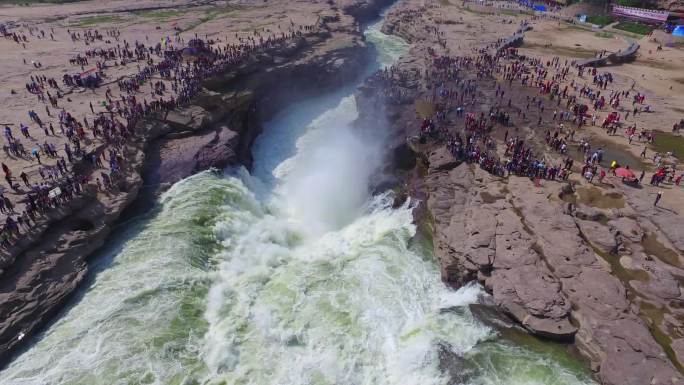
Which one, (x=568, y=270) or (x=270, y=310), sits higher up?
(x=568, y=270)

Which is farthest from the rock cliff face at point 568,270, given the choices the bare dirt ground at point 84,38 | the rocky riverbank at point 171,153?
the bare dirt ground at point 84,38

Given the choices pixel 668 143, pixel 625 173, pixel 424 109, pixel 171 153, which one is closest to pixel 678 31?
pixel 668 143

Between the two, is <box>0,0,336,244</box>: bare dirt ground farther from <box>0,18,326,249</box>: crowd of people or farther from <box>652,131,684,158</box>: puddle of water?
<box>652,131,684,158</box>: puddle of water

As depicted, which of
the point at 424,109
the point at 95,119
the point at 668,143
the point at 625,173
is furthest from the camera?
the point at 424,109

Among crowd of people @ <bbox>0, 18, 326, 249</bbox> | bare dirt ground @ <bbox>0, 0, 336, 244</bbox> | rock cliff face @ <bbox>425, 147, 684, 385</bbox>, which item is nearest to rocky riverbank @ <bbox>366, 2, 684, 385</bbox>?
rock cliff face @ <bbox>425, 147, 684, 385</bbox>

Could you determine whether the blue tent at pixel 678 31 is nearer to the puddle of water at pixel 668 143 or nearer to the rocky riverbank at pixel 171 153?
the puddle of water at pixel 668 143

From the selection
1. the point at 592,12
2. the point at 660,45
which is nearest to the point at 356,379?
the point at 660,45

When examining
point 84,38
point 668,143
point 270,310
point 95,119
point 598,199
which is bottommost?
point 270,310

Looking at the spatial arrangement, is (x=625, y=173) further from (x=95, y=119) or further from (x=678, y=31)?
(x=678, y=31)
